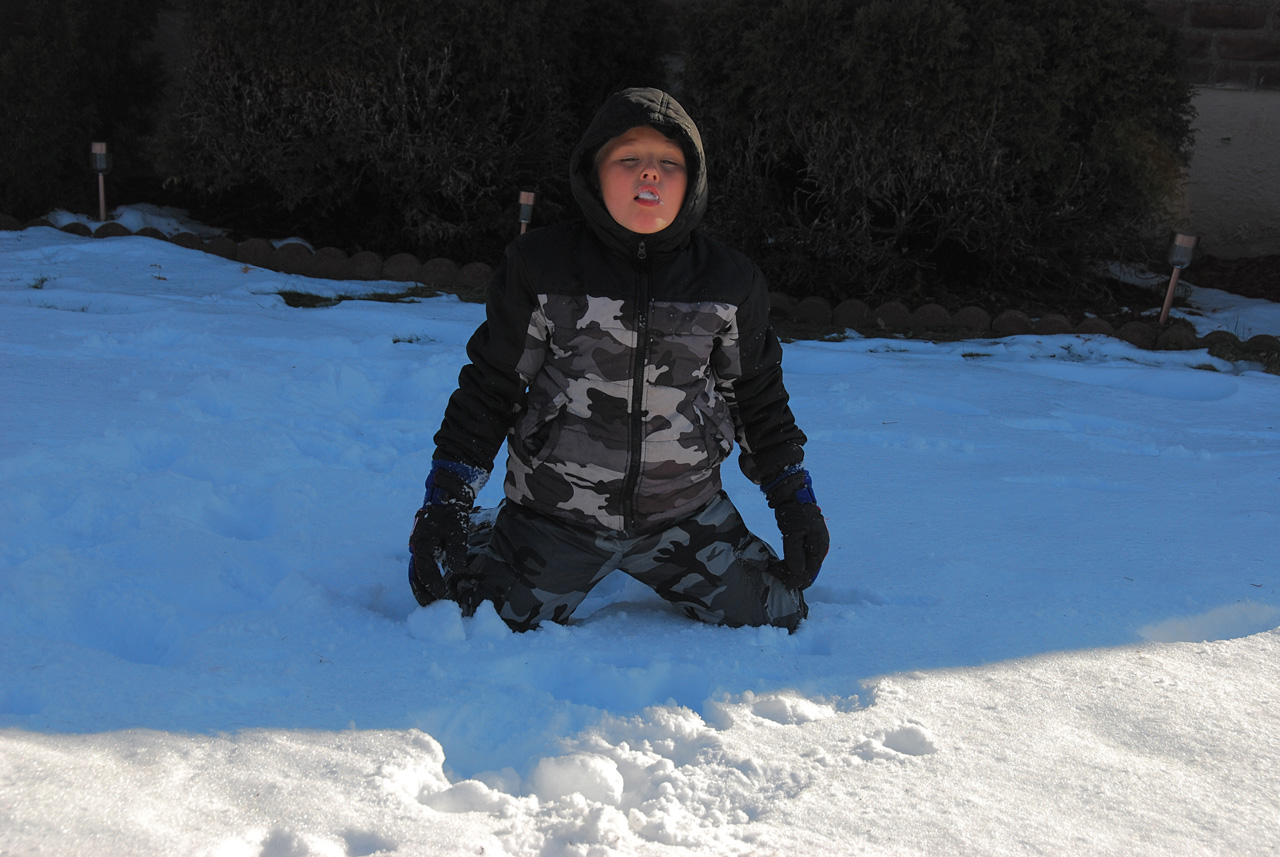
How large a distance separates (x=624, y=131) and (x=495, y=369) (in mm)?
523

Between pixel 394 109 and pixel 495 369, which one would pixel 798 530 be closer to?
pixel 495 369

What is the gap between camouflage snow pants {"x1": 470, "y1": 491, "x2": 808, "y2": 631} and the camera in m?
1.93

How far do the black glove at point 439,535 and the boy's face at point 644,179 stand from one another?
61 centimetres

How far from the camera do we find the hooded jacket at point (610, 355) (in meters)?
1.87

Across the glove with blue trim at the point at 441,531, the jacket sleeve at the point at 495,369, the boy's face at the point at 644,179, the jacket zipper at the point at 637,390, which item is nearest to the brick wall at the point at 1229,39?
the boy's face at the point at 644,179

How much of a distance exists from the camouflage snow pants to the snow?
59 mm

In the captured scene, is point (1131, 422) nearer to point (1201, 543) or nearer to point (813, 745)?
point (1201, 543)

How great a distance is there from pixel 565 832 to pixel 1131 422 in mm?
3074

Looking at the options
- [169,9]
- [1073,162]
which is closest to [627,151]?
[1073,162]

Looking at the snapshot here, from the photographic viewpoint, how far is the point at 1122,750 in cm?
154

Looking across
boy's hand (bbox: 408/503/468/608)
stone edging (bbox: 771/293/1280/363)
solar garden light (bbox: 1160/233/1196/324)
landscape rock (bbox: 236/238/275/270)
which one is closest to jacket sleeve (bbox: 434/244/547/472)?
boy's hand (bbox: 408/503/468/608)

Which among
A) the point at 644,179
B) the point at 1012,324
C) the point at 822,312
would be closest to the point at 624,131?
the point at 644,179

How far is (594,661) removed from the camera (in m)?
1.79

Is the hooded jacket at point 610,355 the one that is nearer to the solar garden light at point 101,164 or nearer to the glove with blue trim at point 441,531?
the glove with blue trim at point 441,531
